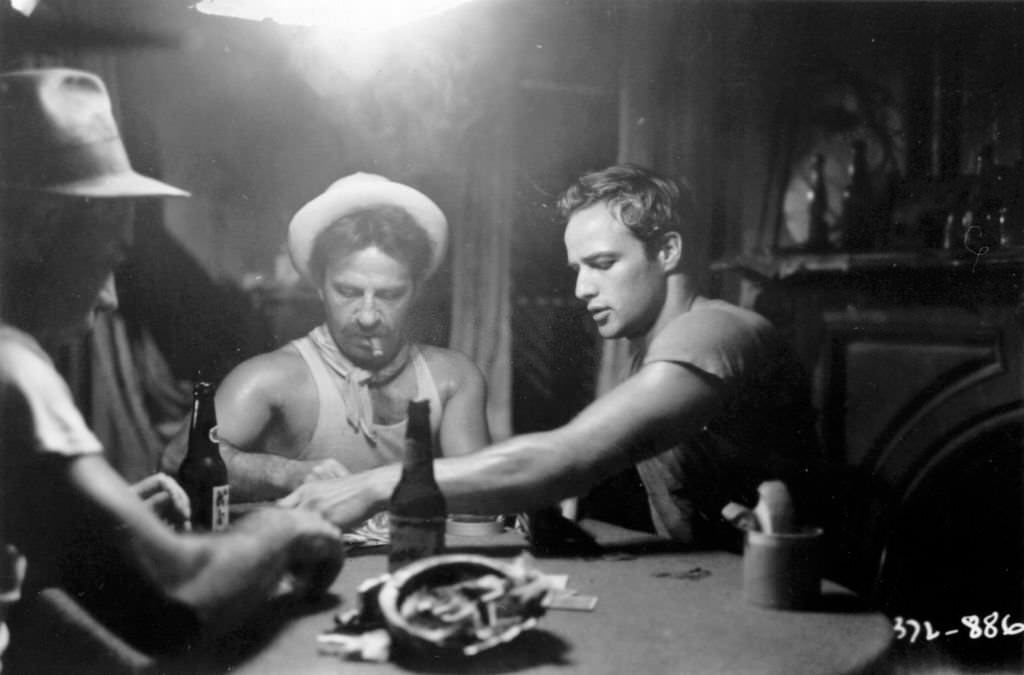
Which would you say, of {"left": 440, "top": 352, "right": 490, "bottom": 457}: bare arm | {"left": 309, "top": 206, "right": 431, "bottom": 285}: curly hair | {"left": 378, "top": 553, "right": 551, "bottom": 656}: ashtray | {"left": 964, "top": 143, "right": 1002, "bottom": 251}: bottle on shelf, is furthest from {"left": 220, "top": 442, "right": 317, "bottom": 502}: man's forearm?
{"left": 964, "top": 143, "right": 1002, "bottom": 251}: bottle on shelf

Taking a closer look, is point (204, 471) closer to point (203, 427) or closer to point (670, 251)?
point (203, 427)

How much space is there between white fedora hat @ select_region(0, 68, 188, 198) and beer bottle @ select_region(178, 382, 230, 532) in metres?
0.52

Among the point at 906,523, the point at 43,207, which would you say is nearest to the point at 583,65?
the point at 43,207

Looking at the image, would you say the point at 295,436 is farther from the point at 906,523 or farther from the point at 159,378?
the point at 906,523

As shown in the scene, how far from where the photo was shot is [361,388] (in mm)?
2217

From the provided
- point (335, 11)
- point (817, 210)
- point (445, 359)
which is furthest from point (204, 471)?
point (817, 210)

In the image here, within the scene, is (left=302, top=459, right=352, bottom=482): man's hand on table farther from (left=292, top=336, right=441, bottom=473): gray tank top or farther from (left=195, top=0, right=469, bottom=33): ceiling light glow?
(left=195, top=0, right=469, bottom=33): ceiling light glow

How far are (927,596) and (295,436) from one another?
1751 mm

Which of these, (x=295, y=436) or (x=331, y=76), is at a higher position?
(x=331, y=76)

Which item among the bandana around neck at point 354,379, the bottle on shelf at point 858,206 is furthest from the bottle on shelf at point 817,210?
the bandana around neck at point 354,379

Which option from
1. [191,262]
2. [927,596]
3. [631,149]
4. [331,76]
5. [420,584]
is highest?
[331,76]

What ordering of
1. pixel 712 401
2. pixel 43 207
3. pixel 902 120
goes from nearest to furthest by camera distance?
pixel 43 207, pixel 712 401, pixel 902 120

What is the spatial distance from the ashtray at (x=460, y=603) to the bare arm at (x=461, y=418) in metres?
0.67

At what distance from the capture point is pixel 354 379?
222 cm
